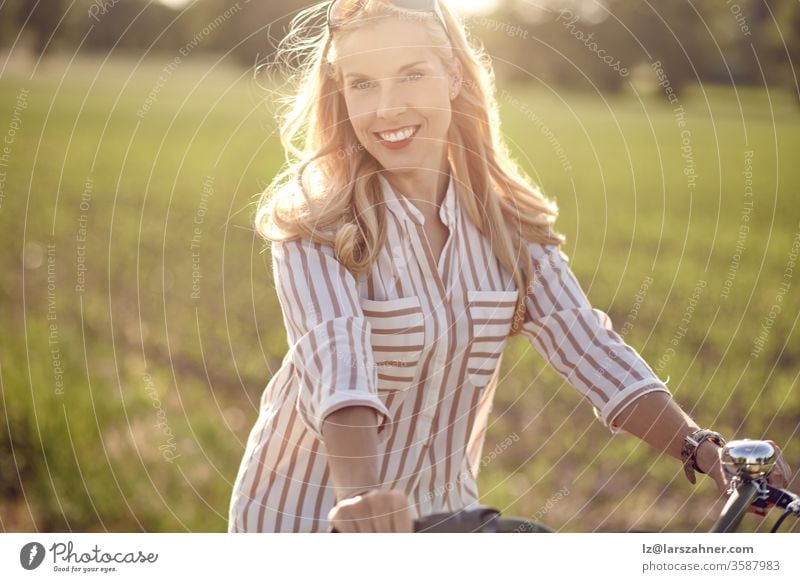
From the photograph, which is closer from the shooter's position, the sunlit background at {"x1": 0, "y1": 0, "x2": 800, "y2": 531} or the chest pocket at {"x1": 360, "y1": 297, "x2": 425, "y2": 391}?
the chest pocket at {"x1": 360, "y1": 297, "x2": 425, "y2": 391}

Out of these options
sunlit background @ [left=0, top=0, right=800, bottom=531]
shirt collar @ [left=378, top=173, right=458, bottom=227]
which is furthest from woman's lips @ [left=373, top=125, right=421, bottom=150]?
sunlit background @ [left=0, top=0, right=800, bottom=531]

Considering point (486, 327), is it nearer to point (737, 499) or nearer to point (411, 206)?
point (411, 206)

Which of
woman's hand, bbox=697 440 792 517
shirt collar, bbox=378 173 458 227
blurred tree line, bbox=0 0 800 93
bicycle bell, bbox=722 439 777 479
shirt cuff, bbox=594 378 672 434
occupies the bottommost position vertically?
woman's hand, bbox=697 440 792 517

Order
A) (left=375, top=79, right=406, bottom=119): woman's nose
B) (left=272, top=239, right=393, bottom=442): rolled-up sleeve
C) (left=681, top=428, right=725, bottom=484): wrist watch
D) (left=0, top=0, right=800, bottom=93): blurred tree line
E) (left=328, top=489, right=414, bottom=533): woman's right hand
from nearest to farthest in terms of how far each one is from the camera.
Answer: (left=328, top=489, right=414, bottom=533): woman's right hand → (left=272, top=239, right=393, bottom=442): rolled-up sleeve → (left=681, top=428, right=725, bottom=484): wrist watch → (left=375, top=79, right=406, bottom=119): woman's nose → (left=0, top=0, right=800, bottom=93): blurred tree line

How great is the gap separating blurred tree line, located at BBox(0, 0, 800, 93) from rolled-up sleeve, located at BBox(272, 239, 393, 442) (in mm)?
8771

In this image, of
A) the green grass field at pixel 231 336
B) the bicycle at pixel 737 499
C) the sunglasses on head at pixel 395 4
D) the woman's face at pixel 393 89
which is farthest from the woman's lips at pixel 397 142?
the green grass field at pixel 231 336

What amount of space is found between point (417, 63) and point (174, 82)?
2234 centimetres

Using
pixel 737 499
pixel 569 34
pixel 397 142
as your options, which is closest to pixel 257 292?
pixel 397 142

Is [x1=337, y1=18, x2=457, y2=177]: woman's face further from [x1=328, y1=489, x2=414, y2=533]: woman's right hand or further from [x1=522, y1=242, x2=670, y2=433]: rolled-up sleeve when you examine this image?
[x1=328, y1=489, x2=414, y2=533]: woman's right hand

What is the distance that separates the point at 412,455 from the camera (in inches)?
89.6

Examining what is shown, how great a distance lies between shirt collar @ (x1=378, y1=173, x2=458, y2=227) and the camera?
2244 mm

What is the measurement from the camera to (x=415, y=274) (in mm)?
2221

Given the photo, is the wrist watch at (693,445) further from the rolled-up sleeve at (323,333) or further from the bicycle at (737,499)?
the rolled-up sleeve at (323,333)

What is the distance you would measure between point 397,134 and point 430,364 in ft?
1.68
